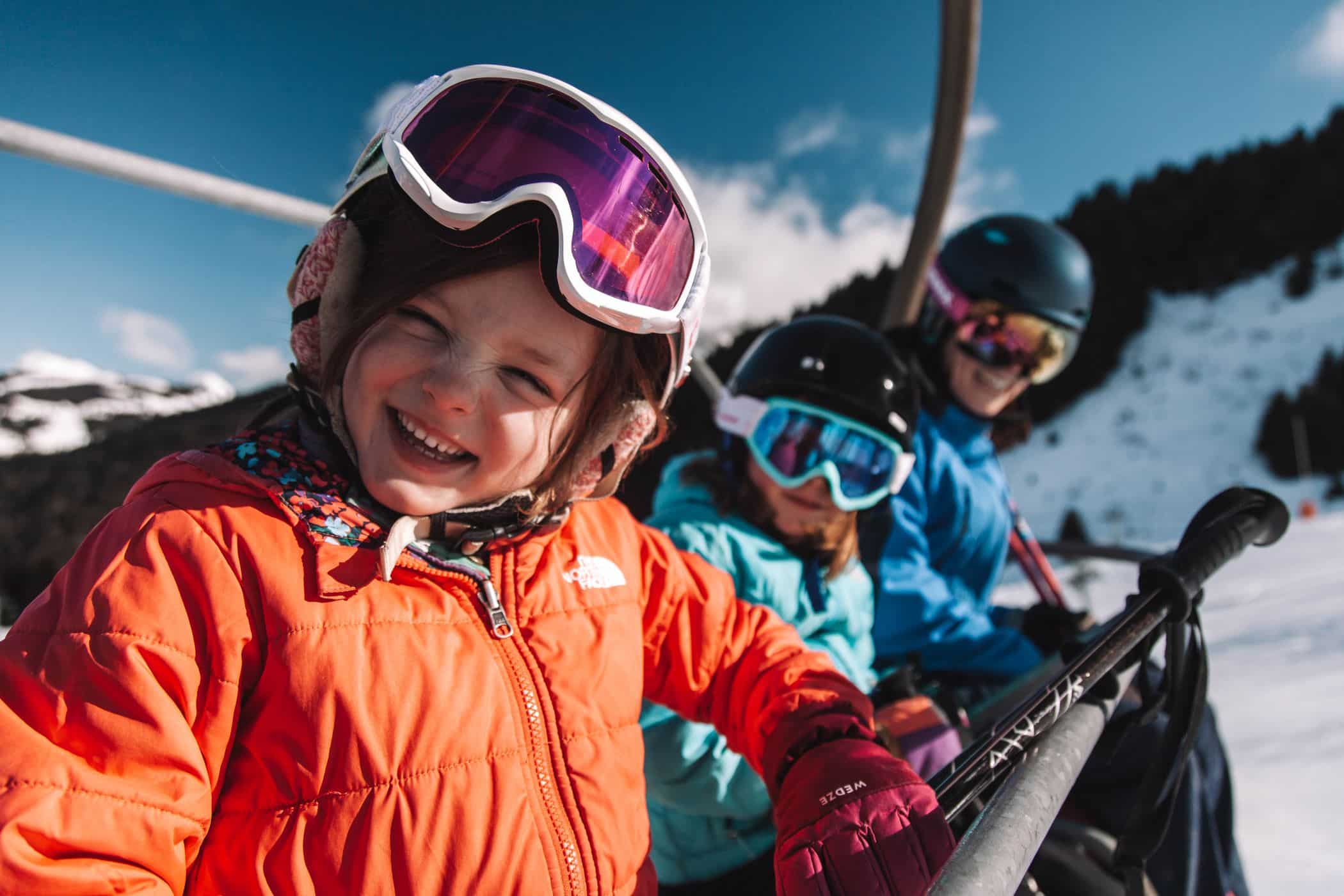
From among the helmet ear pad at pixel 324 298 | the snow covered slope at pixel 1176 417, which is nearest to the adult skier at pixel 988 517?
the helmet ear pad at pixel 324 298

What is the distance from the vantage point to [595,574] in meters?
1.18

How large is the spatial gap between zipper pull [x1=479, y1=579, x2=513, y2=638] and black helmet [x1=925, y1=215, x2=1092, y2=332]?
2.14 metres

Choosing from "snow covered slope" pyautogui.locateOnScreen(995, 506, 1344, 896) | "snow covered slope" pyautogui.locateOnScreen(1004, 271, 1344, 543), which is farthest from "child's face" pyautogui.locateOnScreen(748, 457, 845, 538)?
"snow covered slope" pyautogui.locateOnScreen(1004, 271, 1344, 543)

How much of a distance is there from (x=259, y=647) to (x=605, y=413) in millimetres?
570

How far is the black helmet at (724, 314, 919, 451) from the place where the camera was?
192 cm

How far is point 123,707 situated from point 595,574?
2.02 ft

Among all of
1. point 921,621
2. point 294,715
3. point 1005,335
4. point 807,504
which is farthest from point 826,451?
point 294,715

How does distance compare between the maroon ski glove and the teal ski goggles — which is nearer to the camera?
the maroon ski glove

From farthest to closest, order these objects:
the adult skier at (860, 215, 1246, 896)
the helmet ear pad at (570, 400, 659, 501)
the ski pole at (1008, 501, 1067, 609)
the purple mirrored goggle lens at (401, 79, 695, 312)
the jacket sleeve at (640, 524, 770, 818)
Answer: the ski pole at (1008, 501, 1067, 609), the adult skier at (860, 215, 1246, 896), the jacket sleeve at (640, 524, 770, 818), the helmet ear pad at (570, 400, 659, 501), the purple mirrored goggle lens at (401, 79, 695, 312)

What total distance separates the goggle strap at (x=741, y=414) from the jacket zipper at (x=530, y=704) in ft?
3.43

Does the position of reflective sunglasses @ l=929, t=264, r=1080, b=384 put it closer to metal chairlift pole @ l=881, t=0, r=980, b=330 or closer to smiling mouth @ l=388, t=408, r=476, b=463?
metal chairlift pole @ l=881, t=0, r=980, b=330

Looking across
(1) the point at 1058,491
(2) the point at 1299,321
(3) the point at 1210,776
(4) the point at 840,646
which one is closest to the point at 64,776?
(4) the point at 840,646

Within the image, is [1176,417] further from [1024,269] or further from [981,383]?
[981,383]

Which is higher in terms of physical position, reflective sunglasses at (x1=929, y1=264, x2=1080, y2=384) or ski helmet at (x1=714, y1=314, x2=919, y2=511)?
reflective sunglasses at (x1=929, y1=264, x2=1080, y2=384)
